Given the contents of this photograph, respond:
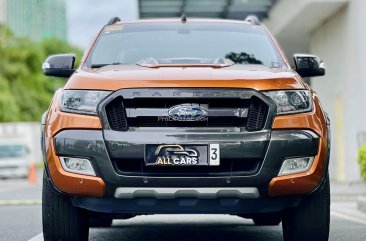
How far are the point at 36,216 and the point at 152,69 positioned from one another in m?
5.00

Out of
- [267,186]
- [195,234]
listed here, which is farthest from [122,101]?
[195,234]

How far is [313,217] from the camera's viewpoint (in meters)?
5.86

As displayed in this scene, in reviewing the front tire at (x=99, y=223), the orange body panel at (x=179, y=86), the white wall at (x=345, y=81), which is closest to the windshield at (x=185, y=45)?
the orange body panel at (x=179, y=86)

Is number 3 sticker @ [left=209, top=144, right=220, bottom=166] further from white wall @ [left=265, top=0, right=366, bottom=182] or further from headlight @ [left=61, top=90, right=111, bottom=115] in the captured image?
white wall @ [left=265, top=0, right=366, bottom=182]

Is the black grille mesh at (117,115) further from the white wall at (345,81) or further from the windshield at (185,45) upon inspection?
the white wall at (345,81)

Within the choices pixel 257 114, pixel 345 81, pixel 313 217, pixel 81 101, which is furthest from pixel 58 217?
pixel 345 81

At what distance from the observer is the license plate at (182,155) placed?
17.6ft

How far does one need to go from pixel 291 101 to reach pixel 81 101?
1.36 m

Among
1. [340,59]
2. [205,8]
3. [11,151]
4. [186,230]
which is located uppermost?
[186,230]

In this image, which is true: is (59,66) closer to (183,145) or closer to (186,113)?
(186,113)

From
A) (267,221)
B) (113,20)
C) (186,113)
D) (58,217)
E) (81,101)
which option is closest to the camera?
(186,113)

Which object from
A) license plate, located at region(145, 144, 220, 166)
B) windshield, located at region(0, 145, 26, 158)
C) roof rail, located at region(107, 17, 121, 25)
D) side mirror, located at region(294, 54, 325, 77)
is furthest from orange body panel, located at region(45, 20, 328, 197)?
windshield, located at region(0, 145, 26, 158)

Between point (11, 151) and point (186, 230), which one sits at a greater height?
point (186, 230)

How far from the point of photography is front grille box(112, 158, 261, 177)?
5387 mm
